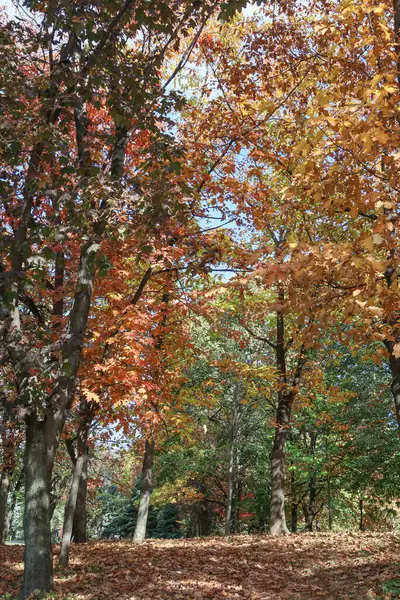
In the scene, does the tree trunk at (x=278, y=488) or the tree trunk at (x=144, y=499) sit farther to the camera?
the tree trunk at (x=144, y=499)

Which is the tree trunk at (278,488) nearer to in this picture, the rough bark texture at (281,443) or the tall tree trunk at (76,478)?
the rough bark texture at (281,443)

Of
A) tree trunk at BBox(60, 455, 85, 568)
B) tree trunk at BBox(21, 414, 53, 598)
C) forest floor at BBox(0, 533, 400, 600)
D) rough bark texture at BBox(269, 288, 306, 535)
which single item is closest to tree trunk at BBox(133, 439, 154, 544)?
forest floor at BBox(0, 533, 400, 600)

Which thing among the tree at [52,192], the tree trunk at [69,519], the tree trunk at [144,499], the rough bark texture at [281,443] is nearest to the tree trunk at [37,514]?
the tree at [52,192]

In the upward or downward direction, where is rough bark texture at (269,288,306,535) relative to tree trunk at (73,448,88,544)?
upward

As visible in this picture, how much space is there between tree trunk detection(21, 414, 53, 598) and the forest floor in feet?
1.12

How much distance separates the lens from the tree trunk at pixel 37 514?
6.44m

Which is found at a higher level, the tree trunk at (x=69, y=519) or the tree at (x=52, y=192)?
the tree at (x=52, y=192)

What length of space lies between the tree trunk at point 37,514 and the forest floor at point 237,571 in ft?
1.12

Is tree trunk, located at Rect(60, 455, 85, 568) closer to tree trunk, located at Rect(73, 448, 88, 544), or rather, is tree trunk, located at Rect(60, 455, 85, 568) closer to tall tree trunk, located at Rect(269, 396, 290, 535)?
tree trunk, located at Rect(73, 448, 88, 544)

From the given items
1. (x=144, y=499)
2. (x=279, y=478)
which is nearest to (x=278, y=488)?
→ (x=279, y=478)

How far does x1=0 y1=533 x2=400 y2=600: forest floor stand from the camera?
6.63 m

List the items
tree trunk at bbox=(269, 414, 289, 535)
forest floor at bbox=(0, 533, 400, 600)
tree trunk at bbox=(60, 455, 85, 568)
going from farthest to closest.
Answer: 1. tree trunk at bbox=(269, 414, 289, 535)
2. tree trunk at bbox=(60, 455, 85, 568)
3. forest floor at bbox=(0, 533, 400, 600)

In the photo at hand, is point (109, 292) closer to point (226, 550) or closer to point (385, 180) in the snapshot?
point (385, 180)

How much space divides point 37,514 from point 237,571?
383 centimetres
